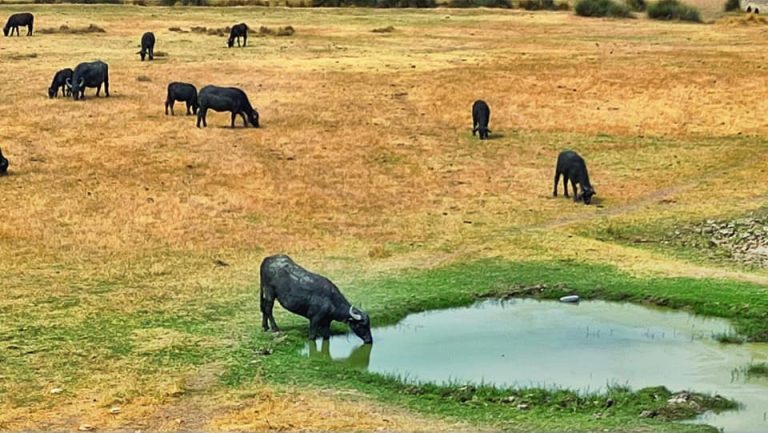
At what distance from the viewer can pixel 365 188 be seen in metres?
26.8

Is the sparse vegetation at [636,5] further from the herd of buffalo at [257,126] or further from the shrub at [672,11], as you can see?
the herd of buffalo at [257,126]

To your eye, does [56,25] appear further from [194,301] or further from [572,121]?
[194,301]

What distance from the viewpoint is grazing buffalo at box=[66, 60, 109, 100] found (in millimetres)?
37625

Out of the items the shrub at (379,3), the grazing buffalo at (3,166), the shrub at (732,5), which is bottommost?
the grazing buffalo at (3,166)

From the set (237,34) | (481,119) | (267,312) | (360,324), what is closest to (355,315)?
(360,324)

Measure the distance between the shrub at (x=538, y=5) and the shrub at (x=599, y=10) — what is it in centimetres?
513

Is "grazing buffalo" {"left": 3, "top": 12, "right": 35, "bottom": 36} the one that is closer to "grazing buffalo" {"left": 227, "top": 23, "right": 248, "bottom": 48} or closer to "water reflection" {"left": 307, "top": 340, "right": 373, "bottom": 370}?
"grazing buffalo" {"left": 227, "top": 23, "right": 248, "bottom": 48}

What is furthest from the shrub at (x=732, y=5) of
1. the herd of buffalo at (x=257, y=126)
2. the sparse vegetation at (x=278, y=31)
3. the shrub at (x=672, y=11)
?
the herd of buffalo at (x=257, y=126)

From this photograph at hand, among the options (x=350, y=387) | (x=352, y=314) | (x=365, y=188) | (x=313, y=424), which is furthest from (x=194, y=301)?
(x=365, y=188)

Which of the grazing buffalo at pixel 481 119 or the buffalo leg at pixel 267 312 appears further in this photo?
the grazing buffalo at pixel 481 119

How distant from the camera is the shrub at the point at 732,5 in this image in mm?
69012

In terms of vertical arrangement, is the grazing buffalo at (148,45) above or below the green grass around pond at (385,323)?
above

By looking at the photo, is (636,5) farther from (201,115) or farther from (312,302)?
(312,302)

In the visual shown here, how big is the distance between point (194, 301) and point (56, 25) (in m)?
42.9
